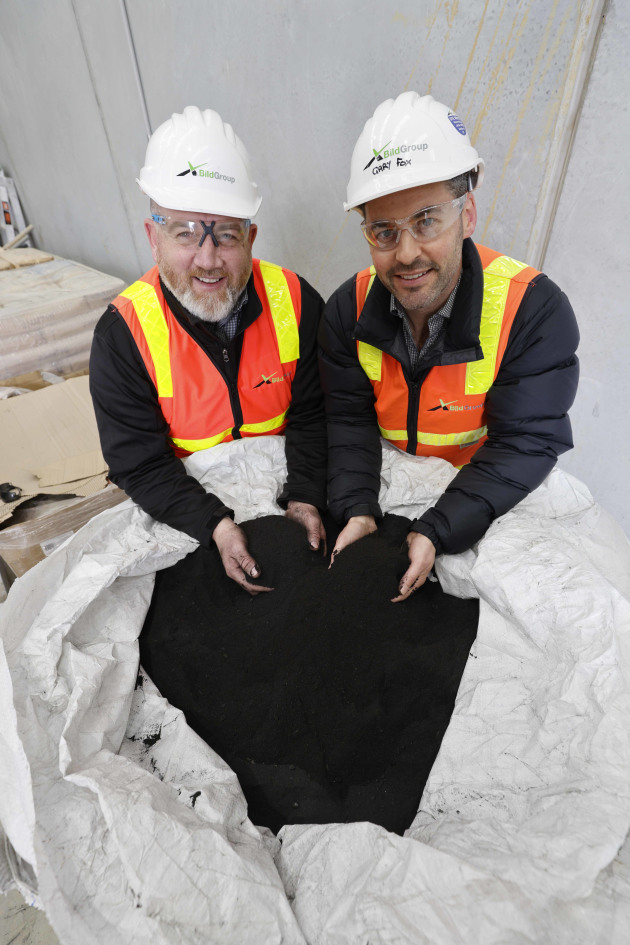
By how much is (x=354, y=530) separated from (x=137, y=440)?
2.09ft

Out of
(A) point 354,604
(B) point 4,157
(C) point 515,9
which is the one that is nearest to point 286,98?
(C) point 515,9

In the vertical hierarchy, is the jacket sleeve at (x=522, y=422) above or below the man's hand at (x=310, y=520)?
above

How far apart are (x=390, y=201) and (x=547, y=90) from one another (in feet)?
1.85

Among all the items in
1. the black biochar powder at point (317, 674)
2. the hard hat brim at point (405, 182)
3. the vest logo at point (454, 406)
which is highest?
the hard hat brim at point (405, 182)

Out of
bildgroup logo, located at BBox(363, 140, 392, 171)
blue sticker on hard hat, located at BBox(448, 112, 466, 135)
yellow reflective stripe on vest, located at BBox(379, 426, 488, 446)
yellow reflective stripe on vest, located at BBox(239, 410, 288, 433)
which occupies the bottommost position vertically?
yellow reflective stripe on vest, located at BBox(379, 426, 488, 446)

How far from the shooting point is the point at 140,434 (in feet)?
4.70

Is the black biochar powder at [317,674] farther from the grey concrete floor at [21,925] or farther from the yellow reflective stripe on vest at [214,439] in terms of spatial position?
the grey concrete floor at [21,925]

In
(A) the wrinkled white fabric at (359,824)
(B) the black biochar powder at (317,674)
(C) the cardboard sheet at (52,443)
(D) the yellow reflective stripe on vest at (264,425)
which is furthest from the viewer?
(C) the cardboard sheet at (52,443)

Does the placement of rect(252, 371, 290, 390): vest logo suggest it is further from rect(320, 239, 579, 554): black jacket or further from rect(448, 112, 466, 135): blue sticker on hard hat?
rect(448, 112, 466, 135): blue sticker on hard hat

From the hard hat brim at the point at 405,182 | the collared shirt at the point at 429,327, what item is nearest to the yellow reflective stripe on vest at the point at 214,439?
the collared shirt at the point at 429,327

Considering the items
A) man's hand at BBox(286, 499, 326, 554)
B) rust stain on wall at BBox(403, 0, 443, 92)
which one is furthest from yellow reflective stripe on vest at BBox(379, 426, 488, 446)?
rust stain on wall at BBox(403, 0, 443, 92)

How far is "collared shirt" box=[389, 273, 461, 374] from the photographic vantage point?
1.28 meters

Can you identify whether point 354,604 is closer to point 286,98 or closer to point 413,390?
point 413,390

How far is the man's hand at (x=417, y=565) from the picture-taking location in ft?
3.84
